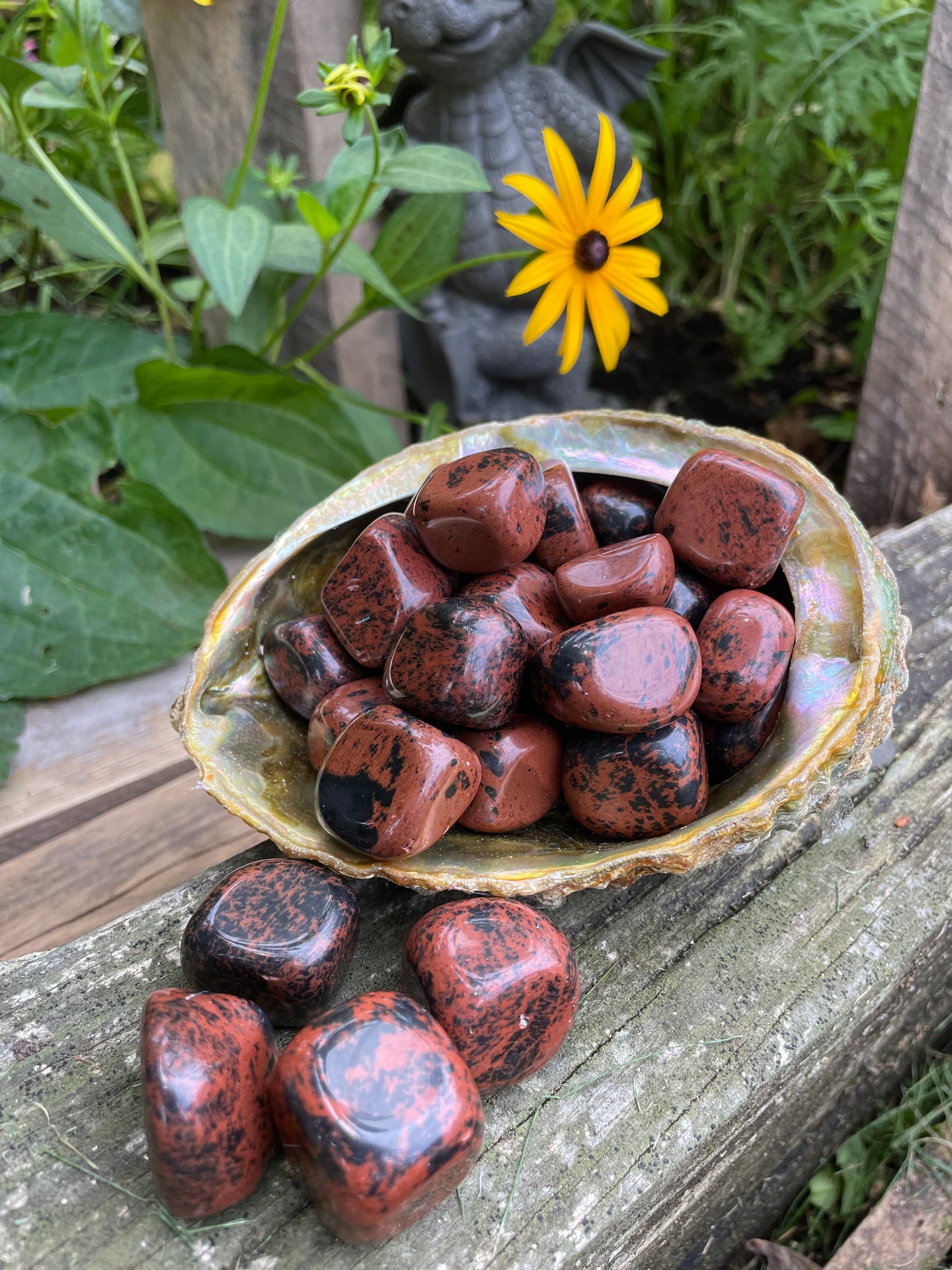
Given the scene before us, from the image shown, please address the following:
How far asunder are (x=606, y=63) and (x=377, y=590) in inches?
55.2

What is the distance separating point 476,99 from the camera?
159 centimetres

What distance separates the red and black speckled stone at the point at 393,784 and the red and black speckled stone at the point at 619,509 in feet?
1.15

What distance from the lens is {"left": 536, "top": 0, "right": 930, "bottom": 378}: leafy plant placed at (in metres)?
1.61

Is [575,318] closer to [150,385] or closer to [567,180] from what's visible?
[567,180]

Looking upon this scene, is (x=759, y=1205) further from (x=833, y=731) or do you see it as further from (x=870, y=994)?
(x=833, y=731)

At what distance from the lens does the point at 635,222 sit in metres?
1.15

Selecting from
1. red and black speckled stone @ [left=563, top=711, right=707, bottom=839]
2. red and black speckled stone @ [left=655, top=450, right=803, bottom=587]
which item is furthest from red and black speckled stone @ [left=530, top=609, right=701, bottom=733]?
red and black speckled stone @ [left=655, top=450, right=803, bottom=587]

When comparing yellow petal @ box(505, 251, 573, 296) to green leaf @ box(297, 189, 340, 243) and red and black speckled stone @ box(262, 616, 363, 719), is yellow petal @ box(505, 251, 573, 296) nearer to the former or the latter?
green leaf @ box(297, 189, 340, 243)

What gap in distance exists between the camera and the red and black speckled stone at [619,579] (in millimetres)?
841

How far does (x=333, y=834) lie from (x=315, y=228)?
811 millimetres

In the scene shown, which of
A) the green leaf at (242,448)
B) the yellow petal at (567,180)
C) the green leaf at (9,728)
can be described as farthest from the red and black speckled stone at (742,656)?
the green leaf at (9,728)

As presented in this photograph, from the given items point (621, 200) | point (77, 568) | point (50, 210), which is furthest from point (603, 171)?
point (77, 568)

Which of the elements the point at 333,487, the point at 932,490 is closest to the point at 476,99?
the point at 333,487

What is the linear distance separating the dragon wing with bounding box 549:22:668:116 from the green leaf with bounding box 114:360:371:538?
90cm
